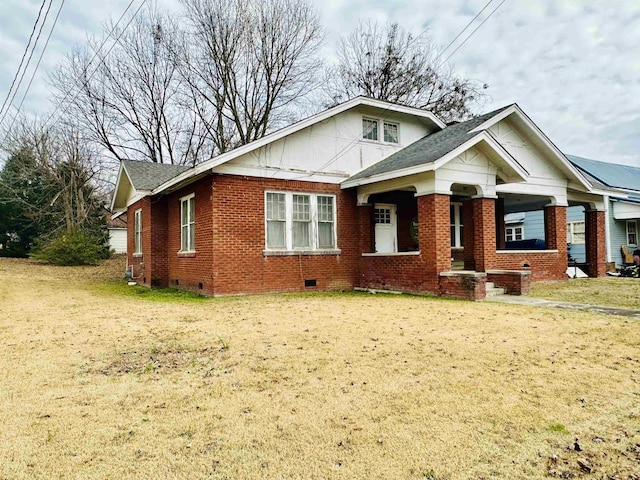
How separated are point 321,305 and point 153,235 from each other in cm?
833

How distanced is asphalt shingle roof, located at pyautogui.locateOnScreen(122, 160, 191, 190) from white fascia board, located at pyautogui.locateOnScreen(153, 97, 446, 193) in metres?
1.28

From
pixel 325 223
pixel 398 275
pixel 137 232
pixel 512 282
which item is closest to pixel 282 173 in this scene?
pixel 325 223

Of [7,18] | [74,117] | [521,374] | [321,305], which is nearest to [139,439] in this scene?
[521,374]

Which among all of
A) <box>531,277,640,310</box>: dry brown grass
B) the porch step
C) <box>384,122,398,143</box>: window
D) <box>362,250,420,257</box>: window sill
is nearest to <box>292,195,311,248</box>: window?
<box>362,250,420,257</box>: window sill

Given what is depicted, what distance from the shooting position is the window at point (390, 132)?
580 inches

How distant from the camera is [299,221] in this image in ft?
42.5

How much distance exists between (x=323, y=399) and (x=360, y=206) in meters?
10.2

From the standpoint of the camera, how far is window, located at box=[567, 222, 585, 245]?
22.9 meters

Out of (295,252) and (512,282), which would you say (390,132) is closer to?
(295,252)

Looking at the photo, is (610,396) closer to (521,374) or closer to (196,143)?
(521,374)

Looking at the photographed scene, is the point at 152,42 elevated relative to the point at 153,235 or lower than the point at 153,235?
elevated

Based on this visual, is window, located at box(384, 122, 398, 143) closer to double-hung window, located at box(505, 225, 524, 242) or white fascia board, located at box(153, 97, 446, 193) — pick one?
white fascia board, located at box(153, 97, 446, 193)

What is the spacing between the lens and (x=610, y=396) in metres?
3.93

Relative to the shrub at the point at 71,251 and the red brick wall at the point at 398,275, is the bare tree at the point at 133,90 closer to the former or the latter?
the shrub at the point at 71,251
